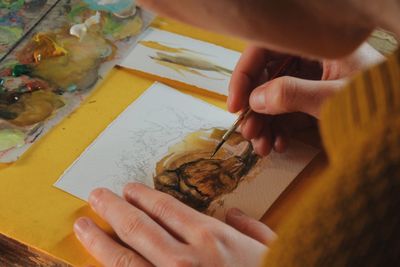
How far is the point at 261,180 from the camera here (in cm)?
85

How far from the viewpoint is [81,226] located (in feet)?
2.56

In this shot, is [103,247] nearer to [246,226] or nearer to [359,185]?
[246,226]

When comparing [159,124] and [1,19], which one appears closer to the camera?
[159,124]

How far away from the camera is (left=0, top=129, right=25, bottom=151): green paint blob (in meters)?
0.88

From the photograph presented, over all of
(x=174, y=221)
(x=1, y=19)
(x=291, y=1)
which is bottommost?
(x=174, y=221)

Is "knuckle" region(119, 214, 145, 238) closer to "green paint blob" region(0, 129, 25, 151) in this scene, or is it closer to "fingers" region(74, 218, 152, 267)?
"fingers" region(74, 218, 152, 267)

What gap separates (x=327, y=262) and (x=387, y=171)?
0.08 metres

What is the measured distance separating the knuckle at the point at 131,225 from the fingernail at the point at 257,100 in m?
0.25

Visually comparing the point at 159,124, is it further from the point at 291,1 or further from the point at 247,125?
the point at 291,1

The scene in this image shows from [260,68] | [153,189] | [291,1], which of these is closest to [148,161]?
[153,189]

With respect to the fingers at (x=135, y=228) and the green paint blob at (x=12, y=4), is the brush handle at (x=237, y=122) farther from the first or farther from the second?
the green paint blob at (x=12, y=4)

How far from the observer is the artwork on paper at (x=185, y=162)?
0.83 metres

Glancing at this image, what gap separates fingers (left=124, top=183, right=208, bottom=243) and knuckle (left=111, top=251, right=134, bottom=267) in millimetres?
62

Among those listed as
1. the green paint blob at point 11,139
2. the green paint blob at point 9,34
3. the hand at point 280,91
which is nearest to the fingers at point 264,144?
the hand at point 280,91
